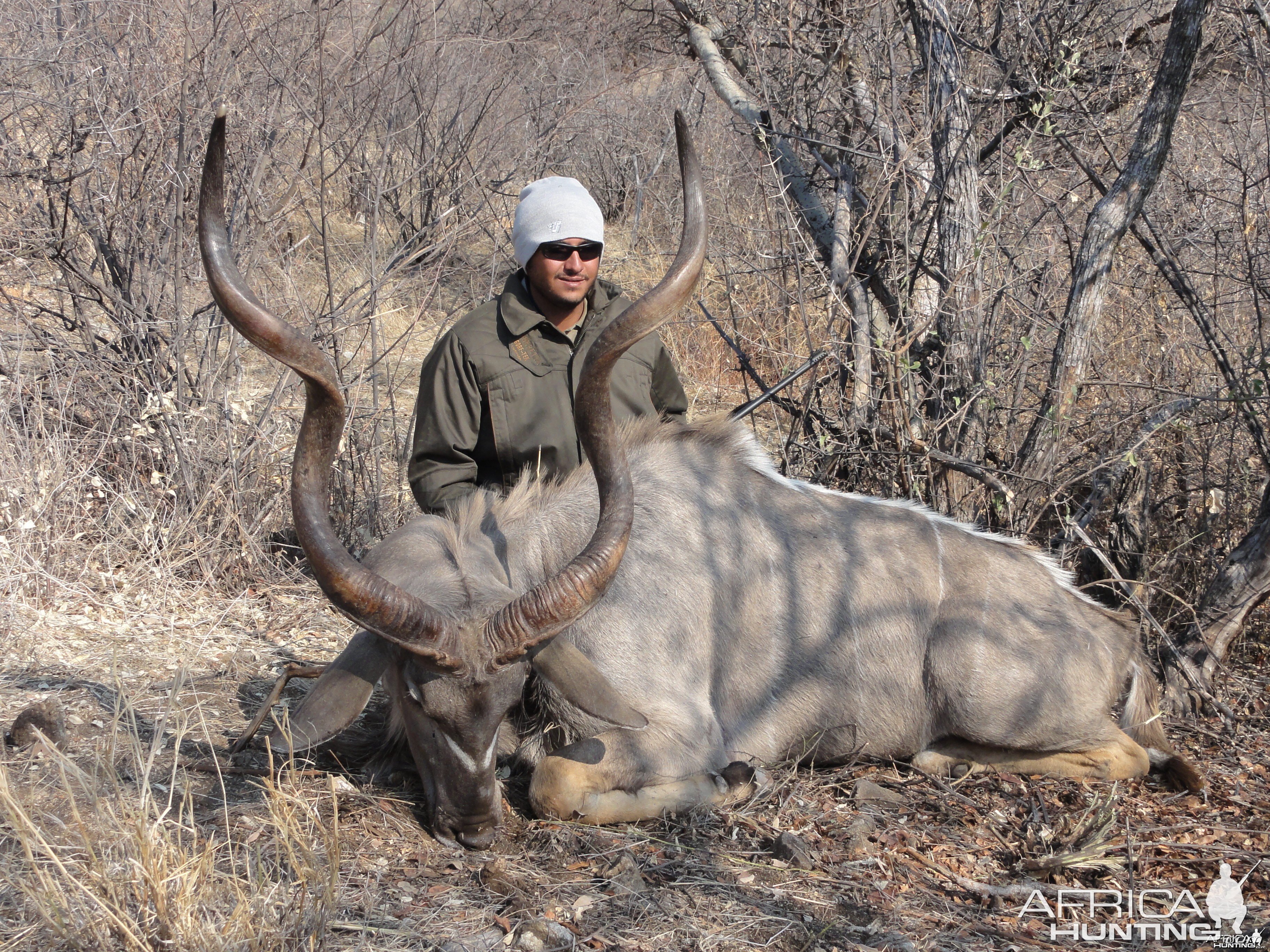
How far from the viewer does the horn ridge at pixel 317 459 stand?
114 inches

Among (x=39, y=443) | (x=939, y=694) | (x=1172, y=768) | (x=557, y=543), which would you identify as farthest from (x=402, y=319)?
(x=1172, y=768)

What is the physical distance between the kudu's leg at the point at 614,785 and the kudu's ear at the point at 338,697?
0.63 metres

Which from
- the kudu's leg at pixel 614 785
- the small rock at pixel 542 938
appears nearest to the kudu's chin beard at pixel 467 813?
the kudu's leg at pixel 614 785

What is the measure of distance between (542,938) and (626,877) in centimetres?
39

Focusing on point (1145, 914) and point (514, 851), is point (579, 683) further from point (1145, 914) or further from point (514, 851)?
point (1145, 914)

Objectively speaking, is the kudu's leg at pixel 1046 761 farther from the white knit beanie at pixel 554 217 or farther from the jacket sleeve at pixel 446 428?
the white knit beanie at pixel 554 217

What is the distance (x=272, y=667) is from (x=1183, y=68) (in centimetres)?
447

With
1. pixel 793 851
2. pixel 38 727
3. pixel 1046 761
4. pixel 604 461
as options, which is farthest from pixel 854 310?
pixel 38 727

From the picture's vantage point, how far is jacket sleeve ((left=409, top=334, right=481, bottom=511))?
4195mm

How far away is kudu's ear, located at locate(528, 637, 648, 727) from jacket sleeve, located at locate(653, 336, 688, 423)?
1623mm

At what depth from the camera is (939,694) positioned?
4.06m

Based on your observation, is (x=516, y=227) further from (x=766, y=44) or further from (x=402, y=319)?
(x=402, y=319)

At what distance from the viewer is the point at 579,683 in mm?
3311

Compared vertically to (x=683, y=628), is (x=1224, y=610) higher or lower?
lower
